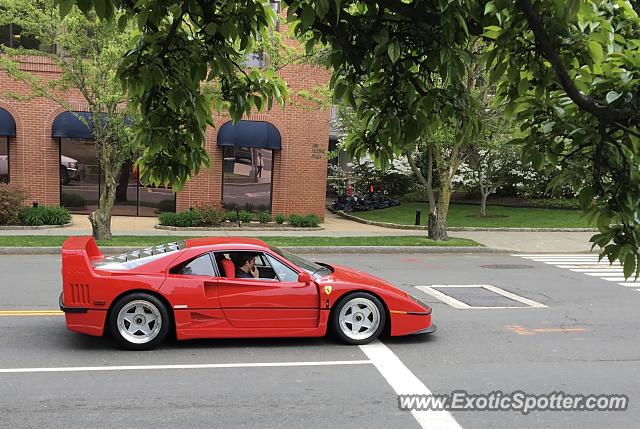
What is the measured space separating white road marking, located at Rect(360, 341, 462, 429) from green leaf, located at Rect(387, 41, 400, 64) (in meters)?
3.38

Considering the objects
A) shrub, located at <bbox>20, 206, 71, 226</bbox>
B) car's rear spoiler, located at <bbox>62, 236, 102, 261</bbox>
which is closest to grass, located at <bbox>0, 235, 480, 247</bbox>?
shrub, located at <bbox>20, 206, 71, 226</bbox>

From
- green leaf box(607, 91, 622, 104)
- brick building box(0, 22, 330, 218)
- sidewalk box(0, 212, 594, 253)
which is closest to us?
green leaf box(607, 91, 622, 104)

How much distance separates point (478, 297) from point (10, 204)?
15343 millimetres

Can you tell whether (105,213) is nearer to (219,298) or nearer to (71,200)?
(71,200)

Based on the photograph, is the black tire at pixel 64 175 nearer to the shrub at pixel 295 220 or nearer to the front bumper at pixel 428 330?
the shrub at pixel 295 220

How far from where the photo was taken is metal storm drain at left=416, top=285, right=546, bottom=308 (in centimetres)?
974

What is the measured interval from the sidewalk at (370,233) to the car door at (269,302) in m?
11.9

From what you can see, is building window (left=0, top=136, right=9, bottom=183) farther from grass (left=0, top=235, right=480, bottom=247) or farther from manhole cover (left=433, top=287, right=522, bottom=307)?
manhole cover (left=433, top=287, right=522, bottom=307)

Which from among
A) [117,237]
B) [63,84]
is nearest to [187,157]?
[63,84]

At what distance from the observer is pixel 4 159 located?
68.7 ft

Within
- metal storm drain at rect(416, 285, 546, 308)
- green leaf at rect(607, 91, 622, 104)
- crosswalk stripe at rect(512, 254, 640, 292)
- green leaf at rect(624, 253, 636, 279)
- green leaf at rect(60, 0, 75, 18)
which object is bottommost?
metal storm drain at rect(416, 285, 546, 308)

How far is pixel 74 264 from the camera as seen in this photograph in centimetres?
649

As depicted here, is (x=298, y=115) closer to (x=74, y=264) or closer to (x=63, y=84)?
(x=63, y=84)

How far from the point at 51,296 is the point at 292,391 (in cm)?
580
